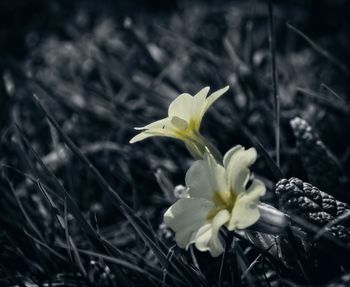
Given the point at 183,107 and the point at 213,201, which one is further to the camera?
the point at 183,107

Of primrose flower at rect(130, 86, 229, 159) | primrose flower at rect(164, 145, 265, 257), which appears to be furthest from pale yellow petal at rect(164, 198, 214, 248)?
primrose flower at rect(130, 86, 229, 159)

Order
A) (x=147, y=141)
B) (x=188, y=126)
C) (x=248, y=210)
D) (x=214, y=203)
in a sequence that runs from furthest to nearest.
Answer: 1. (x=147, y=141)
2. (x=188, y=126)
3. (x=214, y=203)
4. (x=248, y=210)

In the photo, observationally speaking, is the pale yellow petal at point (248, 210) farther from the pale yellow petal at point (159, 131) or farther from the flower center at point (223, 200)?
the pale yellow petal at point (159, 131)

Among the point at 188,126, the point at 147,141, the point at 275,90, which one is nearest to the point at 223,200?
the point at 188,126

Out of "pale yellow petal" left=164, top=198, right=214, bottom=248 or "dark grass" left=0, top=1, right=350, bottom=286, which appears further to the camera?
"dark grass" left=0, top=1, right=350, bottom=286

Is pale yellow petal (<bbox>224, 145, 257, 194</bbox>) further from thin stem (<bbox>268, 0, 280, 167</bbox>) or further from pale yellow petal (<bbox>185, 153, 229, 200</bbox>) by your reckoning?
thin stem (<bbox>268, 0, 280, 167</bbox>)

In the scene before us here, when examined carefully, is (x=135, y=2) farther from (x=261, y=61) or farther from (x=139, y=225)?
(x=139, y=225)

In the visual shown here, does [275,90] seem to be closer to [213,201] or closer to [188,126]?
[188,126]
